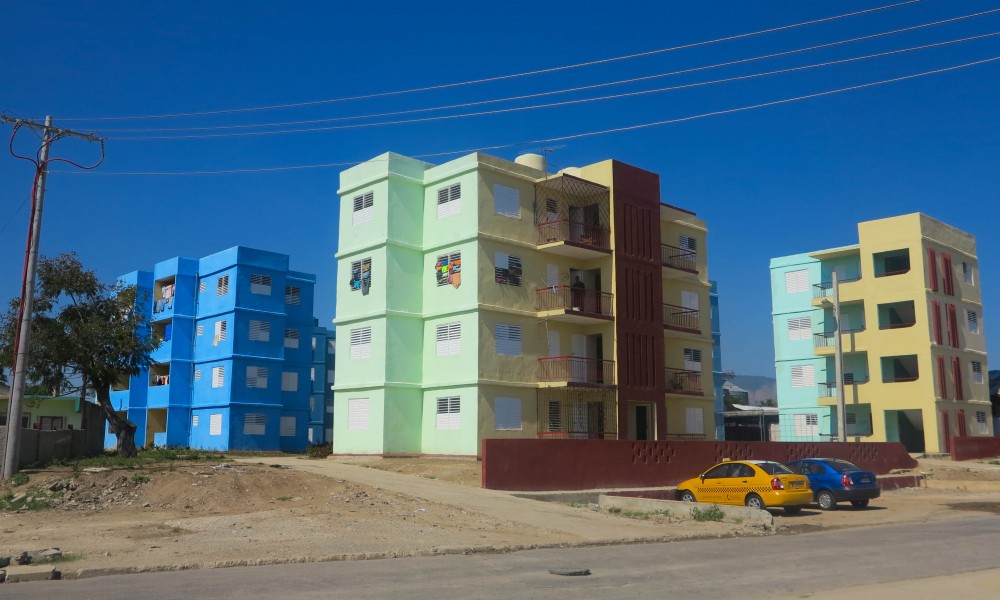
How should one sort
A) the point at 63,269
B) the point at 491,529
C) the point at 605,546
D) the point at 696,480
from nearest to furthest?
the point at 605,546 < the point at 491,529 < the point at 696,480 < the point at 63,269

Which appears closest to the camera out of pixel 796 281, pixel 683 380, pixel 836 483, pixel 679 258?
pixel 836 483

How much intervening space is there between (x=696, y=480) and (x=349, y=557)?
14.0 metres

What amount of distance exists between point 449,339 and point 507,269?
387 cm

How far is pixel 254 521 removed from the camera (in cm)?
1861

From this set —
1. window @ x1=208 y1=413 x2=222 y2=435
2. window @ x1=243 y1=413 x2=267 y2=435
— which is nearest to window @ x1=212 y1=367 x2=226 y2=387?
window @ x1=208 y1=413 x2=222 y2=435

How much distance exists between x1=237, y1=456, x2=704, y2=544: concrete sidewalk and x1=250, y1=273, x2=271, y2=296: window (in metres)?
26.0

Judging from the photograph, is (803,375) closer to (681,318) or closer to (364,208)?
(681,318)

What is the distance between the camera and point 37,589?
1141 cm

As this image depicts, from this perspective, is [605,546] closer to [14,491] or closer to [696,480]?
[696,480]

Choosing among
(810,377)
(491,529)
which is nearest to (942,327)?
(810,377)

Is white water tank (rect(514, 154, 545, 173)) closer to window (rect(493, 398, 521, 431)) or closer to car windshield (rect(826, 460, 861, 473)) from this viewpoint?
window (rect(493, 398, 521, 431))

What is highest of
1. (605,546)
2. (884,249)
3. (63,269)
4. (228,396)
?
(884,249)

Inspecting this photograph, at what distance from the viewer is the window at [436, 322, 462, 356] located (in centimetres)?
3672

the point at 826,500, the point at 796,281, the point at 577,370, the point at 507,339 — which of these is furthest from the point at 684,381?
the point at 796,281
